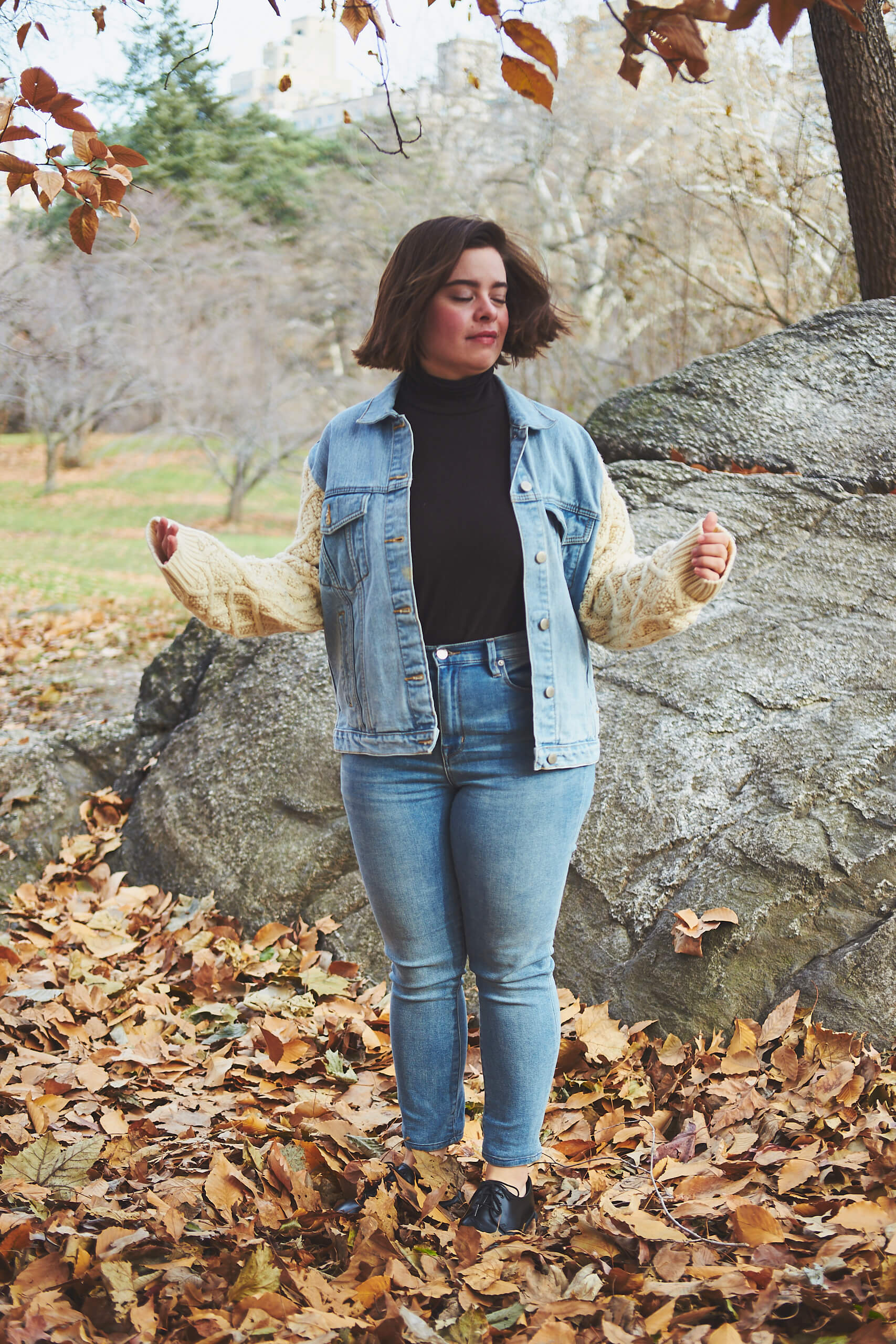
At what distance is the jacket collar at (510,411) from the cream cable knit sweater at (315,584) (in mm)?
189

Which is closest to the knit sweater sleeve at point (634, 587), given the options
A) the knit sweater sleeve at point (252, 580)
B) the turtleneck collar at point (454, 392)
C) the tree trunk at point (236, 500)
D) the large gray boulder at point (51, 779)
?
the turtleneck collar at point (454, 392)

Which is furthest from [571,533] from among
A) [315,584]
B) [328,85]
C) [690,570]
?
[328,85]

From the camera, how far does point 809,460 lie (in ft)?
13.3

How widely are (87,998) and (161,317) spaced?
15.7 m

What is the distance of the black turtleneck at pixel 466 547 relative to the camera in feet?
6.98

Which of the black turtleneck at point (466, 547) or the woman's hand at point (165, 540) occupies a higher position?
the woman's hand at point (165, 540)

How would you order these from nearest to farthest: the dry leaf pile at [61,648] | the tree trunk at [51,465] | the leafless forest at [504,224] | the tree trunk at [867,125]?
1. the tree trunk at [867,125]
2. the dry leaf pile at [61,648]
3. the leafless forest at [504,224]
4. the tree trunk at [51,465]

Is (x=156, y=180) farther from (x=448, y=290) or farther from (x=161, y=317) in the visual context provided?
(x=448, y=290)

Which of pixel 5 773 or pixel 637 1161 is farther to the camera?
pixel 5 773

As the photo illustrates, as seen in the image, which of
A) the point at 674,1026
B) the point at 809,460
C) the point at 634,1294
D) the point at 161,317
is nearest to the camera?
→ the point at 634,1294

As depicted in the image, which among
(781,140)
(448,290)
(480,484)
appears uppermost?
(781,140)

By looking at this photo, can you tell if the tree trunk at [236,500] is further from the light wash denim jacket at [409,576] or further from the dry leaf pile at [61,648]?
the light wash denim jacket at [409,576]

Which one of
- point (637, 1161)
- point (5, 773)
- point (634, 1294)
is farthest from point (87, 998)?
point (634, 1294)

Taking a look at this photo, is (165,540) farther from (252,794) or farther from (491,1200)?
(252,794)
